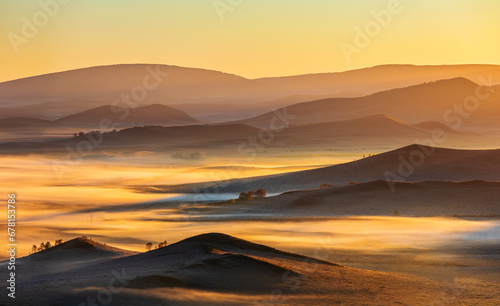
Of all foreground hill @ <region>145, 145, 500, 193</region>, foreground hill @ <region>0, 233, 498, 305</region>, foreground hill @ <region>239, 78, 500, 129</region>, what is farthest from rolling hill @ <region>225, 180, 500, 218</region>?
foreground hill @ <region>239, 78, 500, 129</region>

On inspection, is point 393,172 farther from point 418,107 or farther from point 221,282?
point 418,107

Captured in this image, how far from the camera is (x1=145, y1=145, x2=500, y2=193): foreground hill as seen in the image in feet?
174

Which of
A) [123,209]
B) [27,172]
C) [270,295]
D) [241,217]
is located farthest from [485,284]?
[27,172]

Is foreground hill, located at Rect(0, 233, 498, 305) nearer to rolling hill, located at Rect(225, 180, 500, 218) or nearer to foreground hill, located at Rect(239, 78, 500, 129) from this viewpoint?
rolling hill, located at Rect(225, 180, 500, 218)

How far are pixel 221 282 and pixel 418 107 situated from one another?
158353 millimetres

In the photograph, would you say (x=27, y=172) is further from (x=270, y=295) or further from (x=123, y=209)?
(x=270, y=295)

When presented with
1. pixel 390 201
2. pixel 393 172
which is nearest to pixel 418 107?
pixel 393 172

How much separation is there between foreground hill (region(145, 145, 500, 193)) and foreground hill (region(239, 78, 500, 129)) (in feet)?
344

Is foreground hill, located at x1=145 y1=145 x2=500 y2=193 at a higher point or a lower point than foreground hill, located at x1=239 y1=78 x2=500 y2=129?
lower

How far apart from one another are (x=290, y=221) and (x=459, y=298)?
17.1 m

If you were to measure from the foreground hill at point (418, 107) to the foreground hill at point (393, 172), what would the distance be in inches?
→ 4127

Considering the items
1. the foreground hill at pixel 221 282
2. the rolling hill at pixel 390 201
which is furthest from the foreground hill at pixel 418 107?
the foreground hill at pixel 221 282

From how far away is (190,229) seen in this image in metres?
32.7

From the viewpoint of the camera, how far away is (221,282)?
18484 millimetres
